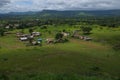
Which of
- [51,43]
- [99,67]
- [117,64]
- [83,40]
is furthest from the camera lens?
[83,40]

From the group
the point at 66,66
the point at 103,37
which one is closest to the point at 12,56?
the point at 66,66

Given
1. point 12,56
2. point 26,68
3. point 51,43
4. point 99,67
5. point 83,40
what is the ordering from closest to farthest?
point 26,68
point 99,67
point 12,56
point 51,43
point 83,40

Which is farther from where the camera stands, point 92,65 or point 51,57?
point 51,57

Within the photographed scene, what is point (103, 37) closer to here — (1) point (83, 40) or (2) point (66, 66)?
(1) point (83, 40)

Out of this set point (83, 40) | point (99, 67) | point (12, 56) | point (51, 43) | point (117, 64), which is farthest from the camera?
point (83, 40)

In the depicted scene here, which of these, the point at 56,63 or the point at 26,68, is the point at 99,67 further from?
the point at 26,68

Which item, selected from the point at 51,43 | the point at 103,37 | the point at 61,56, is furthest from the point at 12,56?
the point at 103,37

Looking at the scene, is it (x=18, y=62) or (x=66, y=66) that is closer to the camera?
(x=66, y=66)

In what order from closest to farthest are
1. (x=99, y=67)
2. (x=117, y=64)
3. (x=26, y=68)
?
(x=26, y=68)
(x=99, y=67)
(x=117, y=64)
